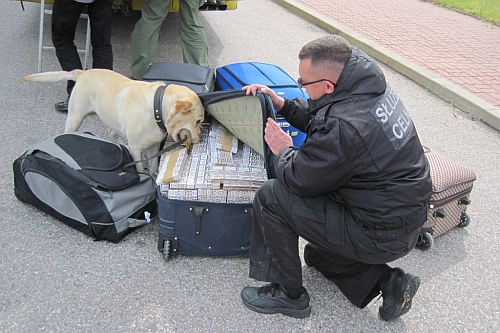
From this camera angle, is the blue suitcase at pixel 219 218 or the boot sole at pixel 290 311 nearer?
the boot sole at pixel 290 311

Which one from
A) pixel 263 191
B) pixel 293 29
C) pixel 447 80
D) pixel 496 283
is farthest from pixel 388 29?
pixel 263 191

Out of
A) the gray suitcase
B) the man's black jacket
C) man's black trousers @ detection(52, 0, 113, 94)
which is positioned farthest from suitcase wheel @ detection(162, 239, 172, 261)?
man's black trousers @ detection(52, 0, 113, 94)

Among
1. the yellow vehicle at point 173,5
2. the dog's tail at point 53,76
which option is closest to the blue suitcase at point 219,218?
the dog's tail at point 53,76

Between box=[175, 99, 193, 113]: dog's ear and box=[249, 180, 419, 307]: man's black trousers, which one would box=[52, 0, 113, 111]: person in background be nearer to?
box=[175, 99, 193, 113]: dog's ear

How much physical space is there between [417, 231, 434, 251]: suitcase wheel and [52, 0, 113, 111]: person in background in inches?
126

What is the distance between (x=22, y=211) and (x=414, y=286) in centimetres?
244

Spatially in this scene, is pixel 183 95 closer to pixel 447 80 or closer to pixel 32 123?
pixel 32 123

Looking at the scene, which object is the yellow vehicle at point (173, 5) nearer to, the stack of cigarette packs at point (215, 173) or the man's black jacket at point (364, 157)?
the stack of cigarette packs at point (215, 173)

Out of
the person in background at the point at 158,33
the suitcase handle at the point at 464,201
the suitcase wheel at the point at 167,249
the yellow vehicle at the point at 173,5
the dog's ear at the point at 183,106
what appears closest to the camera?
the suitcase wheel at the point at 167,249

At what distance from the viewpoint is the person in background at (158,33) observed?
483cm

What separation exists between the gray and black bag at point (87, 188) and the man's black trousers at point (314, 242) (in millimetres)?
863

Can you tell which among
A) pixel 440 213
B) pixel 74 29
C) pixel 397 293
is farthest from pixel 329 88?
pixel 74 29

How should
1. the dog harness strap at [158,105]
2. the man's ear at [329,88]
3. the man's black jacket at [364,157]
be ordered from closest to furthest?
1. the man's black jacket at [364,157]
2. the man's ear at [329,88]
3. the dog harness strap at [158,105]

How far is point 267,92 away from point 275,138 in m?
0.45
